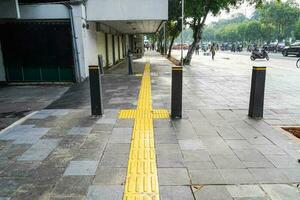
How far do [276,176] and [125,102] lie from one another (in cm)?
484

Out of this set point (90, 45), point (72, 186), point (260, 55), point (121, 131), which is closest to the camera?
point (72, 186)

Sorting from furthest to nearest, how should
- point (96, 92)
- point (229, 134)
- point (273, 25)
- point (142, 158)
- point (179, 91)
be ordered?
point (273, 25) < point (96, 92) < point (179, 91) < point (229, 134) < point (142, 158)

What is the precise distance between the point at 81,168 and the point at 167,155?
126 cm

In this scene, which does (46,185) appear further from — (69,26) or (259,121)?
(69,26)

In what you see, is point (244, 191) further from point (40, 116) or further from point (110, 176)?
point (40, 116)

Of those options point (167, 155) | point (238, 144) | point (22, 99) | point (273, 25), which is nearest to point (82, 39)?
point (22, 99)

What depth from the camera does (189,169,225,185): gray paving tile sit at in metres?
3.41

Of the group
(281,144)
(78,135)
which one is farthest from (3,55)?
(281,144)

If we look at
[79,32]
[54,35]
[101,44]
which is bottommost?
[101,44]

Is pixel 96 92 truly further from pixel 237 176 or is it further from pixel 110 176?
pixel 237 176

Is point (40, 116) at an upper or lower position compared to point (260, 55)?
lower

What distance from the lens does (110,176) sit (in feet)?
11.6

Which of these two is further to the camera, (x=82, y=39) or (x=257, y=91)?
(x=82, y=39)

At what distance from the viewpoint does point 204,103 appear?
7520 millimetres
